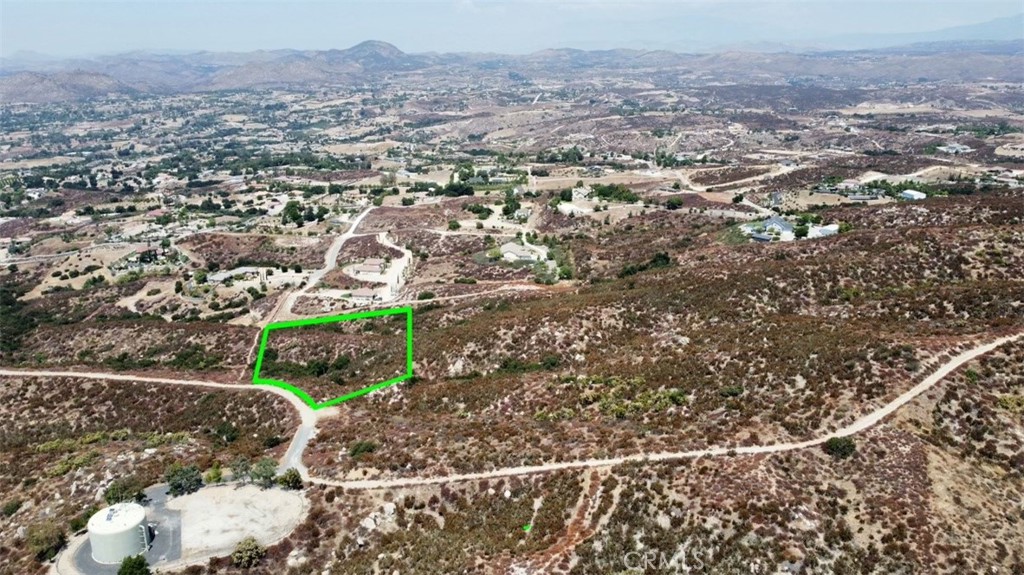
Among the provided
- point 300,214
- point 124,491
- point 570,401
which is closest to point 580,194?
point 300,214

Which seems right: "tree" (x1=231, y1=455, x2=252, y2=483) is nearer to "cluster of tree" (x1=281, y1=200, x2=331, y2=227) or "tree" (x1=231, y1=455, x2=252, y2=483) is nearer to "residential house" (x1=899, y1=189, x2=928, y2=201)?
"cluster of tree" (x1=281, y1=200, x2=331, y2=227)

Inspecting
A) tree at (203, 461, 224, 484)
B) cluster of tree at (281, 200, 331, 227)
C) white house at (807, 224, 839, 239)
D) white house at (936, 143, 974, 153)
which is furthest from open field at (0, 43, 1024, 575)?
white house at (936, 143, 974, 153)

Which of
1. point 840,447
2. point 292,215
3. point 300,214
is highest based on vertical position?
point 840,447

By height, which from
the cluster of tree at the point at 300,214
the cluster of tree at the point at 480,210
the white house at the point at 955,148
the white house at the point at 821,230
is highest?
the white house at the point at 821,230

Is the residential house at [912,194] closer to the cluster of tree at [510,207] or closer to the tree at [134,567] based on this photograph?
the cluster of tree at [510,207]

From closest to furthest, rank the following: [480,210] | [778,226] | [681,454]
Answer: [681,454] → [778,226] → [480,210]

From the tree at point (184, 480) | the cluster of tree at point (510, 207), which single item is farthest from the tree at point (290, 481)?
the cluster of tree at point (510, 207)

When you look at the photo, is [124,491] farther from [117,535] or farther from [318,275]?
[318,275]
